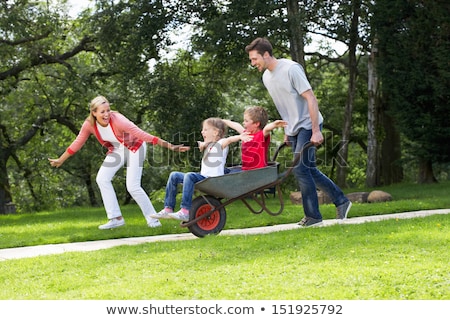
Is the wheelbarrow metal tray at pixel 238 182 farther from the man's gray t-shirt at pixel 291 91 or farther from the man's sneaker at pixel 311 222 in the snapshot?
the man's sneaker at pixel 311 222

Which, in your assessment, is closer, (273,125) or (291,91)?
(273,125)

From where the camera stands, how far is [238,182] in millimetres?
7641

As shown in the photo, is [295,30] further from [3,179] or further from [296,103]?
[3,179]

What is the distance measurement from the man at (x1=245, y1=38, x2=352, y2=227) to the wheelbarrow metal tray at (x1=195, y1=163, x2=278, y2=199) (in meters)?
0.36

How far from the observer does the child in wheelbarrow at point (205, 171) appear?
7680 mm

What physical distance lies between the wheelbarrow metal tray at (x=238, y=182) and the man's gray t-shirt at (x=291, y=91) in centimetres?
54

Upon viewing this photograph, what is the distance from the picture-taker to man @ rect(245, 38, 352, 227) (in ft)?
25.1

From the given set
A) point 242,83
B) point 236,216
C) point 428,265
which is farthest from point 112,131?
point 242,83

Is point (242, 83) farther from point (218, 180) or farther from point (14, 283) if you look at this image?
point (14, 283)

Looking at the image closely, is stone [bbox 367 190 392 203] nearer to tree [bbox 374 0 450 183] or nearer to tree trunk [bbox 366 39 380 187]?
tree [bbox 374 0 450 183]

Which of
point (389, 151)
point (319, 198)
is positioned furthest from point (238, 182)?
point (389, 151)

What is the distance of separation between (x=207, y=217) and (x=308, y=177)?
1207 millimetres

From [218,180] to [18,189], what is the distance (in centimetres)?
2498

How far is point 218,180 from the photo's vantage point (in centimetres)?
754
